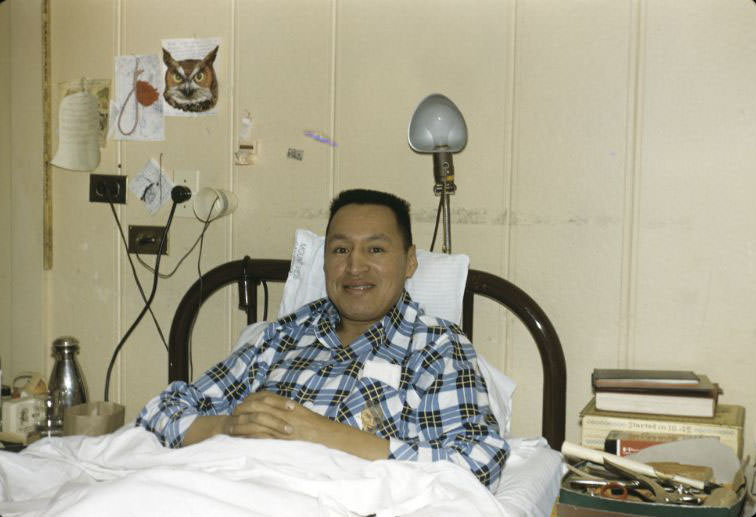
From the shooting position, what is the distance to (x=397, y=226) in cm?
191

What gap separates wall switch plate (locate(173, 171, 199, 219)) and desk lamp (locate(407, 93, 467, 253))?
746 millimetres

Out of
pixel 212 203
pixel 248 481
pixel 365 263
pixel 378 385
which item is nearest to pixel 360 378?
pixel 378 385

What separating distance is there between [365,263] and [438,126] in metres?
0.42

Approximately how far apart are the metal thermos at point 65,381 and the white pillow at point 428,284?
29.3 inches

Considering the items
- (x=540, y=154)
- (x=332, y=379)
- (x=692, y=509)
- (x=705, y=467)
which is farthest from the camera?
(x=540, y=154)

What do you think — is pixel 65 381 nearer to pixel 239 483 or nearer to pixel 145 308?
pixel 145 308

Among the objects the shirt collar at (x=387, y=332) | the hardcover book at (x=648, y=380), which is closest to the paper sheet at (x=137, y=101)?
the shirt collar at (x=387, y=332)

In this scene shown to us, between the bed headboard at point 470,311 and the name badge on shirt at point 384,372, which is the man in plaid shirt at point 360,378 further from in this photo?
the bed headboard at point 470,311

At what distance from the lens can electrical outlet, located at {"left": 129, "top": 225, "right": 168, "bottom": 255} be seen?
250 centimetres

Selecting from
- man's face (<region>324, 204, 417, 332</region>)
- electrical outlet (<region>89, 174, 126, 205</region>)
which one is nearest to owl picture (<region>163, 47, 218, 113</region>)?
electrical outlet (<region>89, 174, 126, 205</region>)

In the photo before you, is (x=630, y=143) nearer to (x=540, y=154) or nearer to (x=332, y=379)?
(x=540, y=154)

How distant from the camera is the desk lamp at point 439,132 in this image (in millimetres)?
2006

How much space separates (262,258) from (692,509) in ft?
4.83

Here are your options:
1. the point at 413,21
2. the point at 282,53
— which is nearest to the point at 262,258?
the point at 282,53
